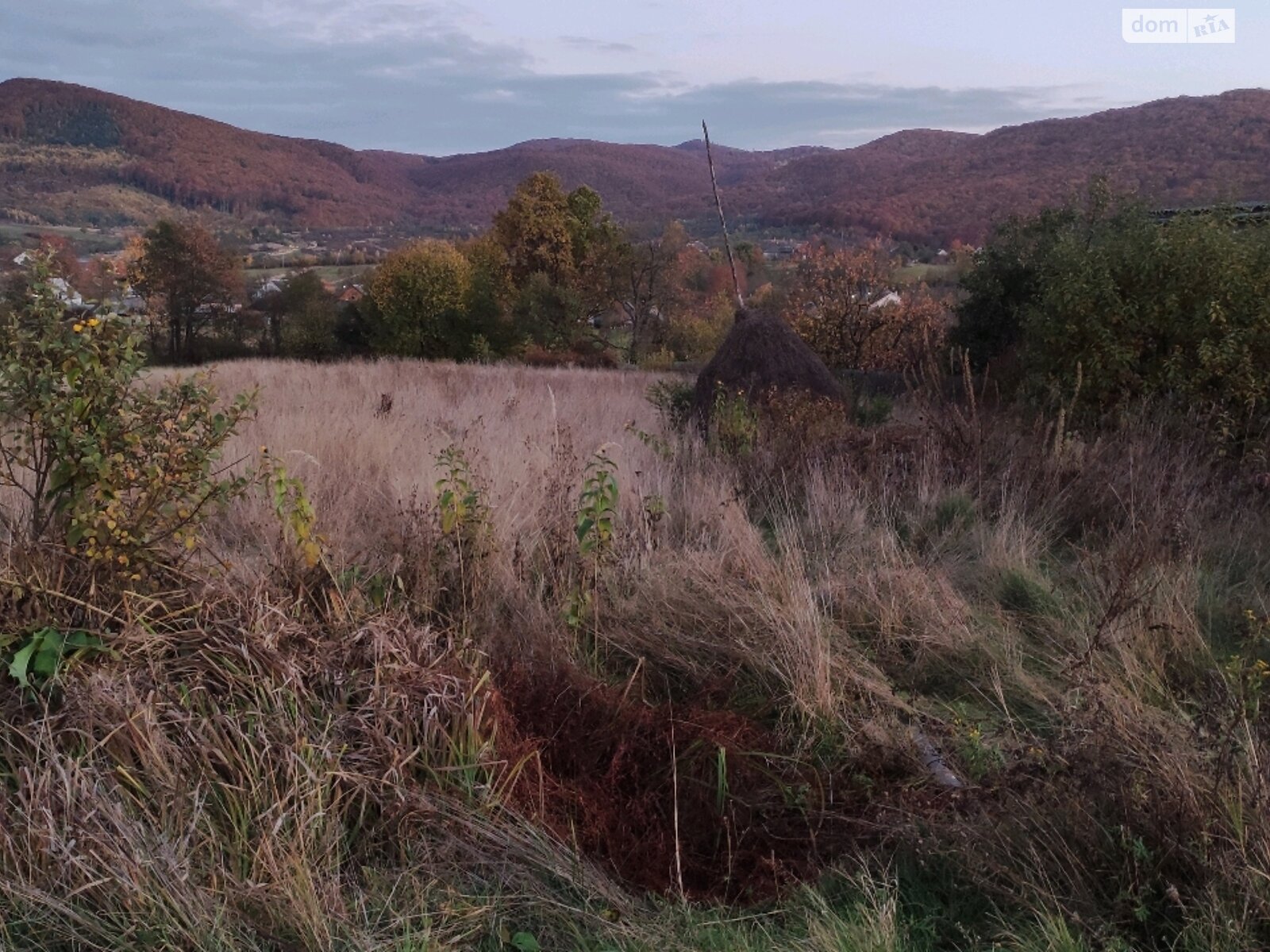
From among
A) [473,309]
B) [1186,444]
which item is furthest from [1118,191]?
[473,309]

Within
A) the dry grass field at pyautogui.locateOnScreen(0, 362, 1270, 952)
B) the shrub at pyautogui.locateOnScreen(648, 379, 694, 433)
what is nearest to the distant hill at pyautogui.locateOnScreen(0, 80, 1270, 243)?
the shrub at pyautogui.locateOnScreen(648, 379, 694, 433)

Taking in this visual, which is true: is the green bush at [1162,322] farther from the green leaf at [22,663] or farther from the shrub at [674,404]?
the green leaf at [22,663]

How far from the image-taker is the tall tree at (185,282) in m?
33.8

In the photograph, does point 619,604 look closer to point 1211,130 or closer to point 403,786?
point 403,786

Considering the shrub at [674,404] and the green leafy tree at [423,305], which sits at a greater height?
the green leafy tree at [423,305]

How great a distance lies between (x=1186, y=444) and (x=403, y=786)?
5.41 m

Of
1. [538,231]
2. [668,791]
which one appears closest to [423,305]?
[538,231]

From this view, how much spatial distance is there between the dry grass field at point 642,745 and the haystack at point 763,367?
4.66 meters

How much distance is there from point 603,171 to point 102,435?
75.5 meters

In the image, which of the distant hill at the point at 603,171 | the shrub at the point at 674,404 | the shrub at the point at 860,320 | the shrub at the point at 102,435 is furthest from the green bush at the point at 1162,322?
the distant hill at the point at 603,171

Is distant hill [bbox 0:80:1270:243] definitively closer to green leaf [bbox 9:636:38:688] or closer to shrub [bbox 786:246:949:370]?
shrub [bbox 786:246:949:370]

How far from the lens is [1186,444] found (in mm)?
6117

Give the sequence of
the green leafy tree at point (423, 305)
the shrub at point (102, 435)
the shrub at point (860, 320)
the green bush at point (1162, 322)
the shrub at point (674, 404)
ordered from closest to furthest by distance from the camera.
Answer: the shrub at point (102, 435) < the green bush at point (1162, 322) < the shrub at point (674, 404) < the shrub at point (860, 320) < the green leafy tree at point (423, 305)

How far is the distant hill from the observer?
3679cm
